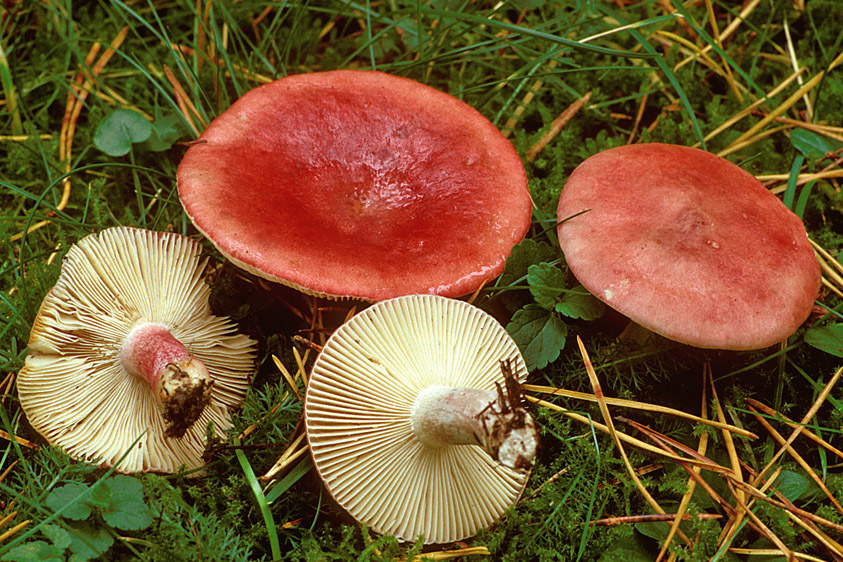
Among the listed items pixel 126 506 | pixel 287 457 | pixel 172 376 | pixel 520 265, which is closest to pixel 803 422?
pixel 520 265

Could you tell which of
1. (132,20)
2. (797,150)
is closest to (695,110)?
(797,150)

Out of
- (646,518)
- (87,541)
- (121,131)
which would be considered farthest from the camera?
(121,131)

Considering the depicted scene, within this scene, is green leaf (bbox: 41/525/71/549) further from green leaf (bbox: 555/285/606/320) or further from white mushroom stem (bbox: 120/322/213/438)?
green leaf (bbox: 555/285/606/320)

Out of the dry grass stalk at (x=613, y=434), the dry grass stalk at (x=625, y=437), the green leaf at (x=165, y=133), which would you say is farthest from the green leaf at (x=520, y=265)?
the green leaf at (x=165, y=133)

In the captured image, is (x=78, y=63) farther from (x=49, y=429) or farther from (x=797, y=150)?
(x=797, y=150)

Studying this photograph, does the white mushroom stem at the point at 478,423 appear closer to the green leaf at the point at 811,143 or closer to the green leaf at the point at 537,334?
the green leaf at the point at 537,334

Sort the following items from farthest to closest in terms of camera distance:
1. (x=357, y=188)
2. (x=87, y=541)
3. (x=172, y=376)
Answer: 1. (x=357, y=188)
2. (x=172, y=376)
3. (x=87, y=541)

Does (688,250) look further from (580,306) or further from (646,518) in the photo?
(646,518)
